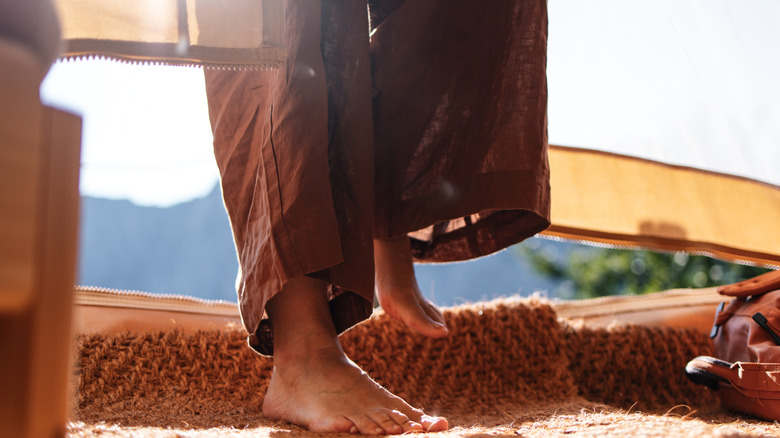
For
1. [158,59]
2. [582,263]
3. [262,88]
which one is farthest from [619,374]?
[582,263]

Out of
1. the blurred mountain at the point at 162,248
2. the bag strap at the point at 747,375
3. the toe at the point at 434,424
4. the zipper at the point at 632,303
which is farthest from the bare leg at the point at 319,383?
the blurred mountain at the point at 162,248

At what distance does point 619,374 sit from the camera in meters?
1.00

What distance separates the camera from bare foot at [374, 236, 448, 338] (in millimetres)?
768

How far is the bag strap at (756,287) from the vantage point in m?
0.86

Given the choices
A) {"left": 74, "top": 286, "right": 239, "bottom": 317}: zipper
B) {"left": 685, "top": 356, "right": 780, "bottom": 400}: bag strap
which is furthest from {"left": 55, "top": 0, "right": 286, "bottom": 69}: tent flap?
{"left": 685, "top": 356, "right": 780, "bottom": 400}: bag strap

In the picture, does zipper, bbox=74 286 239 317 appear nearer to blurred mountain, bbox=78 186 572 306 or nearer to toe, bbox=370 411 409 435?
toe, bbox=370 411 409 435

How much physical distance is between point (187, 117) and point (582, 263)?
2771 mm

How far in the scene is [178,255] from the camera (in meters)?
5.66

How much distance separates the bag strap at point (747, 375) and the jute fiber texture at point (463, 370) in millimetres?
69

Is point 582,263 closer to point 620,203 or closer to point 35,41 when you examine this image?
point 620,203

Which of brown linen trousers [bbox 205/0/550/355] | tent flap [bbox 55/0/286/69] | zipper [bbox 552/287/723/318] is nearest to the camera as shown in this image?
tent flap [bbox 55/0/286/69]

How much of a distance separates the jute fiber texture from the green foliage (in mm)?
1725

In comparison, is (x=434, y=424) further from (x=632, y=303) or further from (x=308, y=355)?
(x=632, y=303)

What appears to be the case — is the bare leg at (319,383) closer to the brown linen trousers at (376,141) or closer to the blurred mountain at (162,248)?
the brown linen trousers at (376,141)
